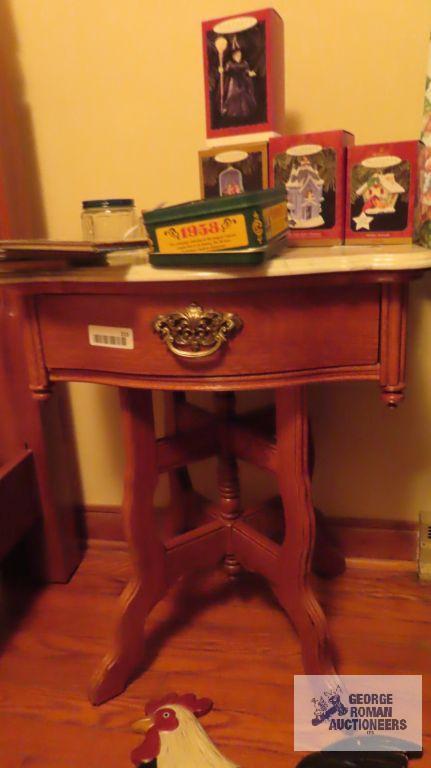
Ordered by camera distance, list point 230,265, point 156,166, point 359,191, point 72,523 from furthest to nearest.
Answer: point 72,523, point 156,166, point 359,191, point 230,265

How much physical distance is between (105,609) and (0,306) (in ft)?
2.05

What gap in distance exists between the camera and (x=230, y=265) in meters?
0.66

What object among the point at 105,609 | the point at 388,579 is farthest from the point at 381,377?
the point at 105,609

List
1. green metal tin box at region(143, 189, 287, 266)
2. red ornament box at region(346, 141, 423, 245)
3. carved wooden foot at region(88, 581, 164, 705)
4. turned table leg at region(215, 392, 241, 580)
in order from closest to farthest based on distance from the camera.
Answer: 1. green metal tin box at region(143, 189, 287, 266)
2. red ornament box at region(346, 141, 423, 245)
3. carved wooden foot at region(88, 581, 164, 705)
4. turned table leg at region(215, 392, 241, 580)

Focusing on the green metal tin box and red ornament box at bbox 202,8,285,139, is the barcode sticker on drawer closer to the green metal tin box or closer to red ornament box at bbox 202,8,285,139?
the green metal tin box

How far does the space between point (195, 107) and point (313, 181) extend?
13.8 inches

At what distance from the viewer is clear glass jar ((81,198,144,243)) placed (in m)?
0.85

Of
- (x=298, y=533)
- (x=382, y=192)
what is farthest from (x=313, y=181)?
(x=298, y=533)

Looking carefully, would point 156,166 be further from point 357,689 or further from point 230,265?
point 357,689

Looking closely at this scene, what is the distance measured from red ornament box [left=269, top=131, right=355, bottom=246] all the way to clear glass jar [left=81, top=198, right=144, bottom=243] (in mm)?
214

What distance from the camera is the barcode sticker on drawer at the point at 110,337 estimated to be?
74 cm

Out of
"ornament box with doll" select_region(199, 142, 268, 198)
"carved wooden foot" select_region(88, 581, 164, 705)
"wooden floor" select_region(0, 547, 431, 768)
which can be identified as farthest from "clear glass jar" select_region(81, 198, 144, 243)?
"wooden floor" select_region(0, 547, 431, 768)

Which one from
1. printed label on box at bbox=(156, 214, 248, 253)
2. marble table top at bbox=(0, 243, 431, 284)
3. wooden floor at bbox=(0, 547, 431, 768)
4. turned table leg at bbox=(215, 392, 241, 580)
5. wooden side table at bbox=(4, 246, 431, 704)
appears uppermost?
printed label on box at bbox=(156, 214, 248, 253)

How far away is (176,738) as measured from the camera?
85 centimetres
